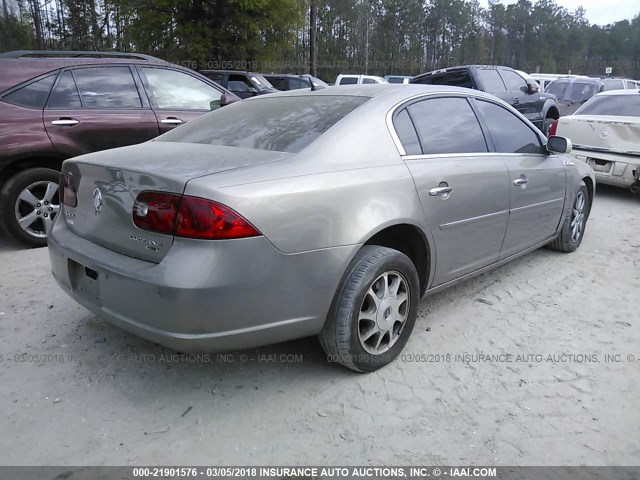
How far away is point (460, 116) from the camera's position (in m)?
3.55

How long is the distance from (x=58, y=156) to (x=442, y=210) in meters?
3.65

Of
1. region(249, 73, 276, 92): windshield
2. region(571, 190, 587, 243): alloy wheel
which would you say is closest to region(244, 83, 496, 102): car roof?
region(571, 190, 587, 243): alloy wheel

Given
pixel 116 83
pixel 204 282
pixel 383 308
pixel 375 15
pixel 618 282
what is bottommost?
pixel 618 282

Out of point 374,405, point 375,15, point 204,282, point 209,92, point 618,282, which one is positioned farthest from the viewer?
point 375,15

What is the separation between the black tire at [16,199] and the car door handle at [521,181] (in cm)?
393

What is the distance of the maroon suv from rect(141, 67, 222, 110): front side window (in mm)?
14

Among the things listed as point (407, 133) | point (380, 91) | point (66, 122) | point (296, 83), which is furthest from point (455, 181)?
point (296, 83)

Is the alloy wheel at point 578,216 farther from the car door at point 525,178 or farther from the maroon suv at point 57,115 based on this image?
the maroon suv at point 57,115

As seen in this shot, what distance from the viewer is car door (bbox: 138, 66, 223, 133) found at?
5574 millimetres

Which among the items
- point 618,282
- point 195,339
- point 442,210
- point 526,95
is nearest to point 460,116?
point 442,210

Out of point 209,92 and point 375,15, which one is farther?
point 375,15

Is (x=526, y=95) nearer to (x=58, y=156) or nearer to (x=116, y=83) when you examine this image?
(x=116, y=83)

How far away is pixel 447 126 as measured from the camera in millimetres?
3404

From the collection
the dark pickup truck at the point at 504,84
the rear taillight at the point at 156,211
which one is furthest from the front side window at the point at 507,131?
the dark pickup truck at the point at 504,84
